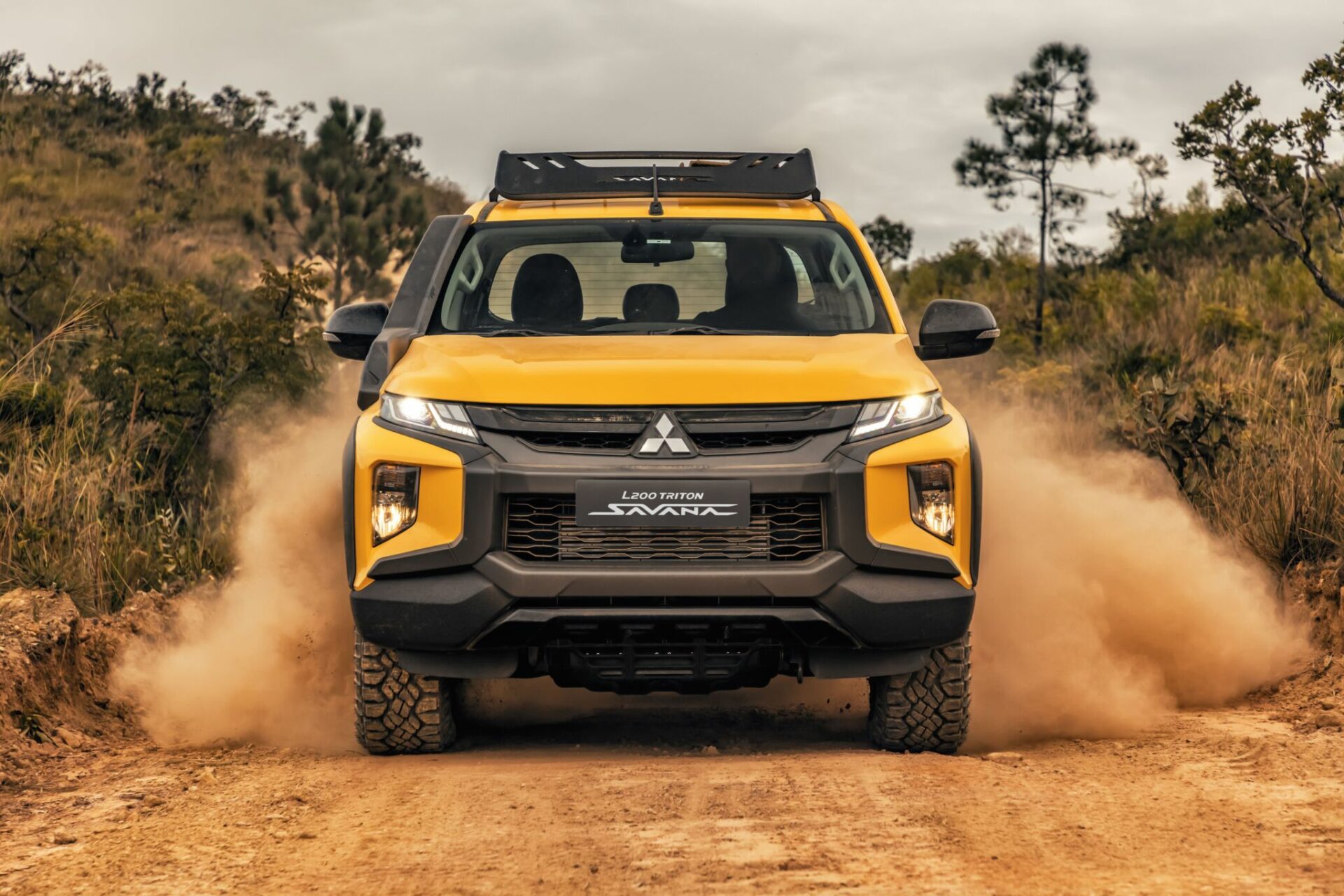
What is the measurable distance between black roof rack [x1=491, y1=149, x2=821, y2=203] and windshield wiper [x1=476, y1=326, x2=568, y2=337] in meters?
0.97

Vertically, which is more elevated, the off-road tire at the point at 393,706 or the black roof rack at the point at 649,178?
the black roof rack at the point at 649,178

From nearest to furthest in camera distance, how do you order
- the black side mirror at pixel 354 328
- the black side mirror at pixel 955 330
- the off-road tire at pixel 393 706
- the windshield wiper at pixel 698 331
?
the off-road tire at pixel 393 706 → the windshield wiper at pixel 698 331 → the black side mirror at pixel 955 330 → the black side mirror at pixel 354 328

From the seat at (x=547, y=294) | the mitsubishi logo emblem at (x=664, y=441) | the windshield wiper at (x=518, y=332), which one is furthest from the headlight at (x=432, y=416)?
the seat at (x=547, y=294)

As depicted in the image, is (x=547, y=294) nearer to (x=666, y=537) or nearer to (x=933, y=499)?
(x=666, y=537)

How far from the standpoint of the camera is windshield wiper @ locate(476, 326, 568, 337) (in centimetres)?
626

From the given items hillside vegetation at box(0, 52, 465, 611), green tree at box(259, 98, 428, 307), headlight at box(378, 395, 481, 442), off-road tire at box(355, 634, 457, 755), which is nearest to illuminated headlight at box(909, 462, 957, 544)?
headlight at box(378, 395, 481, 442)

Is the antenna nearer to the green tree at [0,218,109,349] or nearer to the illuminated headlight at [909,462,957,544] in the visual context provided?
the illuminated headlight at [909,462,957,544]

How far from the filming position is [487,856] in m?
4.36

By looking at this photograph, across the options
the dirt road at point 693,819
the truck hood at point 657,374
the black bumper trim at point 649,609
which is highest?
the truck hood at point 657,374

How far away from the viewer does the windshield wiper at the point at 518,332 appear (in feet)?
20.5

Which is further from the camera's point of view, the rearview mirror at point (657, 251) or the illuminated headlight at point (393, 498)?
the rearview mirror at point (657, 251)

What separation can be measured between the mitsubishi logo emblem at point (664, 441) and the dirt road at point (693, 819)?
103 centimetres

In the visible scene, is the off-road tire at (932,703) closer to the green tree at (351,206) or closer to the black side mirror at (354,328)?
the black side mirror at (354,328)

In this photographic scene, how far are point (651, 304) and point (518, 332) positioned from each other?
62cm
